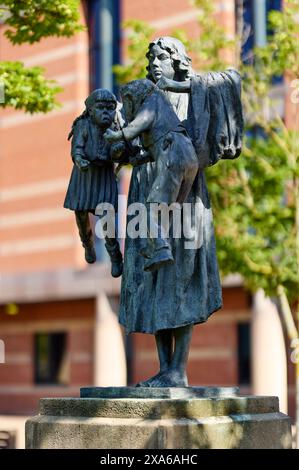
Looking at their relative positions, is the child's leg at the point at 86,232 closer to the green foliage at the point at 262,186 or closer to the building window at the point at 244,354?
the green foliage at the point at 262,186

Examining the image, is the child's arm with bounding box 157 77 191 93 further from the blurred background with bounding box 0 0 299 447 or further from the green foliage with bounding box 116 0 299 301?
the blurred background with bounding box 0 0 299 447

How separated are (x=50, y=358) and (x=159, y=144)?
2255 cm

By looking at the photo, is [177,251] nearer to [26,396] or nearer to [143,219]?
[143,219]

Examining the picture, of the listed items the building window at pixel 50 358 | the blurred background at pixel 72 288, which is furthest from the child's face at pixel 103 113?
the building window at pixel 50 358

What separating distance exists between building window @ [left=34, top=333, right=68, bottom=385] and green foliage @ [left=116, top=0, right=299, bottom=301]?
14695mm

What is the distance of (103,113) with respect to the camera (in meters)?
6.79

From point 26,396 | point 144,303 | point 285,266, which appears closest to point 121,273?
point 144,303

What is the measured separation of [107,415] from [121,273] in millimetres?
1252

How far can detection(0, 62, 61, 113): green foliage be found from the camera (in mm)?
11539

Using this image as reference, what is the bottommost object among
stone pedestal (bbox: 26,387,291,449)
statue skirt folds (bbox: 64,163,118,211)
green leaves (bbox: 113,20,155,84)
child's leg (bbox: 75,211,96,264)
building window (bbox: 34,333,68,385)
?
stone pedestal (bbox: 26,387,291,449)

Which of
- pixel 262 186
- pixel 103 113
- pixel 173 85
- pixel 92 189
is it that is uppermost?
pixel 262 186

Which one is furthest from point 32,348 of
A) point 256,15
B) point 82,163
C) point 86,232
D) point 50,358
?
point 82,163

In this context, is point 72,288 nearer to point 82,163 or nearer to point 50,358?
point 50,358

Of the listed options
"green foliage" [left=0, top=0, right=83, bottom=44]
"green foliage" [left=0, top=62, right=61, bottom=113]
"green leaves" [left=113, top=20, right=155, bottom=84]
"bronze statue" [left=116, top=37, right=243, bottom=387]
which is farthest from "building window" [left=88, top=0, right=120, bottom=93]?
"bronze statue" [left=116, top=37, right=243, bottom=387]
